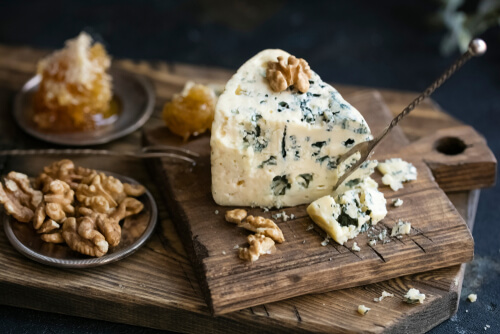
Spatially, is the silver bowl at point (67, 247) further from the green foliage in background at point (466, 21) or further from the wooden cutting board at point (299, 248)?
the green foliage in background at point (466, 21)

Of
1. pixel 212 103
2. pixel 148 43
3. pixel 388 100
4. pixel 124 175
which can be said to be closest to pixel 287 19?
pixel 148 43

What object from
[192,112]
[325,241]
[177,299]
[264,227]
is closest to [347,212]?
[325,241]

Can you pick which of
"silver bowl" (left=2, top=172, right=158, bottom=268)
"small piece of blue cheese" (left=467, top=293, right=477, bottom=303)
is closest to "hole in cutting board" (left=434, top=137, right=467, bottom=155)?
"small piece of blue cheese" (left=467, top=293, right=477, bottom=303)

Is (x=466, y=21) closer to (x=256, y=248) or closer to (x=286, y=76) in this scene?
(x=286, y=76)

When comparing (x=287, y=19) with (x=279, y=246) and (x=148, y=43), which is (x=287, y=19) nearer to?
(x=148, y=43)

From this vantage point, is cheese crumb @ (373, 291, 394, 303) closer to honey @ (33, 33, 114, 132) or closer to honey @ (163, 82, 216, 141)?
honey @ (163, 82, 216, 141)
